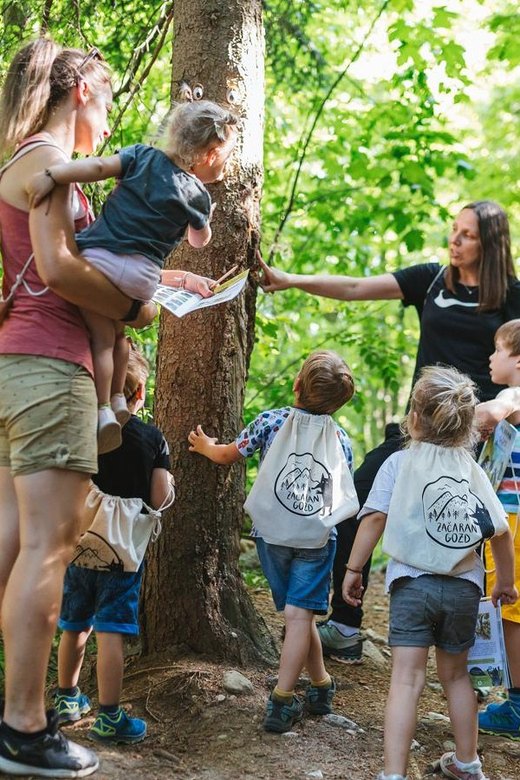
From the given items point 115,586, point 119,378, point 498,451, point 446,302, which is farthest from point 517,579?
point 119,378

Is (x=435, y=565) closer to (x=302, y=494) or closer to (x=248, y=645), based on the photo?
(x=302, y=494)

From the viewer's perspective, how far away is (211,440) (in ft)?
11.5

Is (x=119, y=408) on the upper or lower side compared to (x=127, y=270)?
lower

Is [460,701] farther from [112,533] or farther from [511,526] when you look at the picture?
[112,533]

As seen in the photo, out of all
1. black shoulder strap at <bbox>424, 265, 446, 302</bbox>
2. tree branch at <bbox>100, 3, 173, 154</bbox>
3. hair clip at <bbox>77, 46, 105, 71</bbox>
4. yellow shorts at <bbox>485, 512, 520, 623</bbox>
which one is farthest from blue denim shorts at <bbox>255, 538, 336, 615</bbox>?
tree branch at <bbox>100, 3, 173, 154</bbox>

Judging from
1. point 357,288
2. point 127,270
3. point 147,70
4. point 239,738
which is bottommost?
point 239,738

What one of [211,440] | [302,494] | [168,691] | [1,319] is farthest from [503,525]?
[1,319]

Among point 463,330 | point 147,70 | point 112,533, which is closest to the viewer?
point 112,533

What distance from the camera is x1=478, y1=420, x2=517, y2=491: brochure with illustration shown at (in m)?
3.59

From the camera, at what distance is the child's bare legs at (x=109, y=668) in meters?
2.91

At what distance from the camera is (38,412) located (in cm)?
232

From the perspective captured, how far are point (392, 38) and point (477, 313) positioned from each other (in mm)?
3342

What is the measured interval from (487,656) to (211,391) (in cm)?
162

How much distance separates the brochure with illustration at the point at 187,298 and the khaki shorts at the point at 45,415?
21.0 inches
